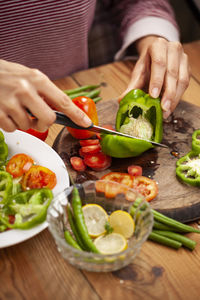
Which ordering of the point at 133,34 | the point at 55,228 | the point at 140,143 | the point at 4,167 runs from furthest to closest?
1. the point at 133,34
2. the point at 140,143
3. the point at 4,167
4. the point at 55,228

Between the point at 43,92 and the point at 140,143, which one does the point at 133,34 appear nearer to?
the point at 140,143

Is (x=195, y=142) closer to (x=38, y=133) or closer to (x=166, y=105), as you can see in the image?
(x=166, y=105)

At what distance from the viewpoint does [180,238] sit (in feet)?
4.76

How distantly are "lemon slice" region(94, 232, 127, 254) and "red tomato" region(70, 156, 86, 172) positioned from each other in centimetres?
46

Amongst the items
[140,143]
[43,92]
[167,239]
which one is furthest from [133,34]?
[167,239]

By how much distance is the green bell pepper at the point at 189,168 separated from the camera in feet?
5.37

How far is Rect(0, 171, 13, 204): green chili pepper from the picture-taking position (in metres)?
1.45

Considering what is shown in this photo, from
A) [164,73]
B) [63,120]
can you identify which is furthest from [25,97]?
[164,73]

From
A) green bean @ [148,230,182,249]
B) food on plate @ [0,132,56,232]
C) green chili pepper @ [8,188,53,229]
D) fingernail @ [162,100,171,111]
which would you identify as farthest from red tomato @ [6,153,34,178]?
fingernail @ [162,100,171,111]

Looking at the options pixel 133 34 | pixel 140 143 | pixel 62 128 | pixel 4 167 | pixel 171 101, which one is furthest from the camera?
pixel 133 34

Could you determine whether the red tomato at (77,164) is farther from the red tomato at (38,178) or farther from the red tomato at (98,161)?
the red tomato at (38,178)

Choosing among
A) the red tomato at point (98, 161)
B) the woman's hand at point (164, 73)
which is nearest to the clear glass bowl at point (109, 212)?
the red tomato at point (98, 161)

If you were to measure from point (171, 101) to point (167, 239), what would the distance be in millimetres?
757

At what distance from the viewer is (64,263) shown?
1399 millimetres
